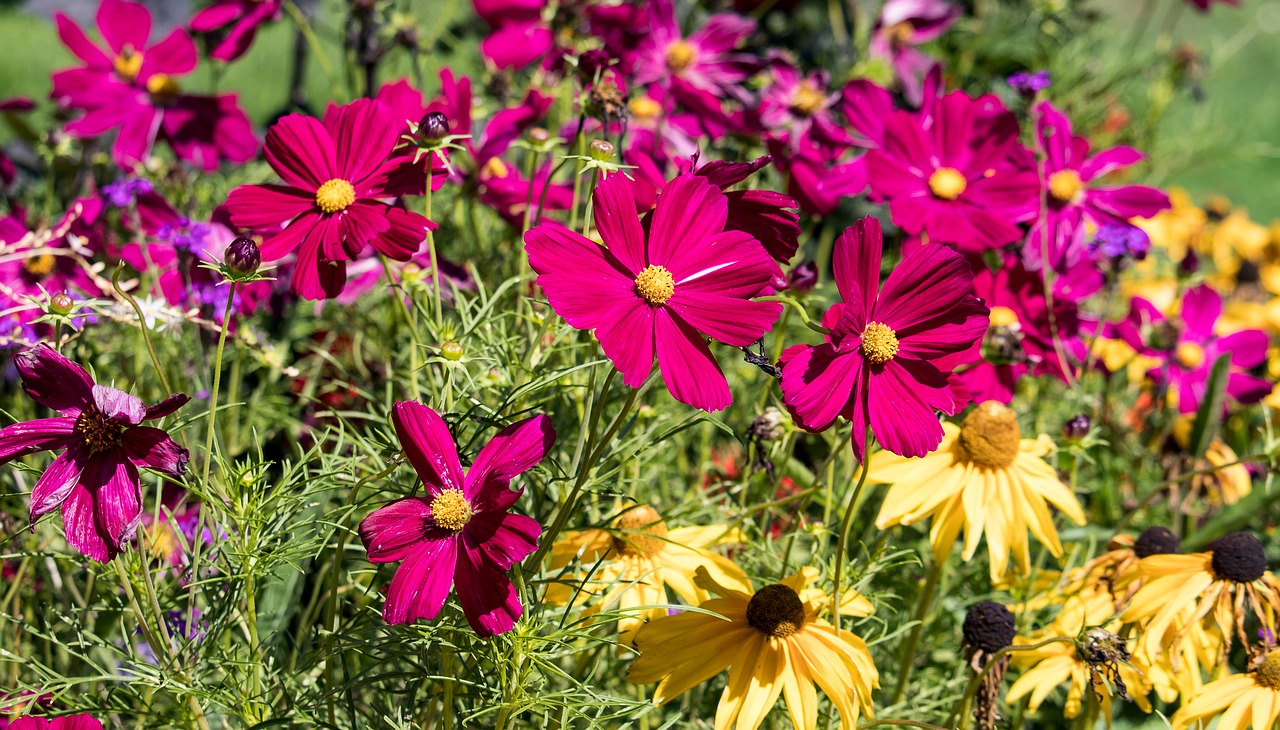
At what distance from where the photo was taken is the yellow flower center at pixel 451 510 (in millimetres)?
620

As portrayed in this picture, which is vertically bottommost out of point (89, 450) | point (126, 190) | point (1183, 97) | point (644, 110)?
point (89, 450)

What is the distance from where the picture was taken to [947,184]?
1046 millimetres

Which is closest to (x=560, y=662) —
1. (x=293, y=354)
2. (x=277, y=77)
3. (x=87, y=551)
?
(x=87, y=551)

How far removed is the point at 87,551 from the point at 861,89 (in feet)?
2.79

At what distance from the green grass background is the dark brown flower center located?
0.97 meters

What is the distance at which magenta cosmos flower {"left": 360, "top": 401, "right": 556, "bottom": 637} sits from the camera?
59cm

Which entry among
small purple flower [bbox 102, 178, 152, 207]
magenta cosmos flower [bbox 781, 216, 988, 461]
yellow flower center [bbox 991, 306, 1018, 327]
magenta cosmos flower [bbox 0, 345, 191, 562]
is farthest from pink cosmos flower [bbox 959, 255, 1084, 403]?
small purple flower [bbox 102, 178, 152, 207]

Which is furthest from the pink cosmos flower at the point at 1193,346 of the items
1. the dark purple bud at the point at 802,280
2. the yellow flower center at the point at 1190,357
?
the dark purple bud at the point at 802,280

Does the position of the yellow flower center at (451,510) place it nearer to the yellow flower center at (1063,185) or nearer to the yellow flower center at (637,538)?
the yellow flower center at (637,538)

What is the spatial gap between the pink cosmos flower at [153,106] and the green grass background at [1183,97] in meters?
0.27

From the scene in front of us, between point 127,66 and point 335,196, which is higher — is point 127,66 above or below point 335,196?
above

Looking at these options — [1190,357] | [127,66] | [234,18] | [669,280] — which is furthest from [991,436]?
[127,66]

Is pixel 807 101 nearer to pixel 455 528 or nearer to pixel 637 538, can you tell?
pixel 637 538

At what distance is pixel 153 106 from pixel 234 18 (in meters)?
0.15
